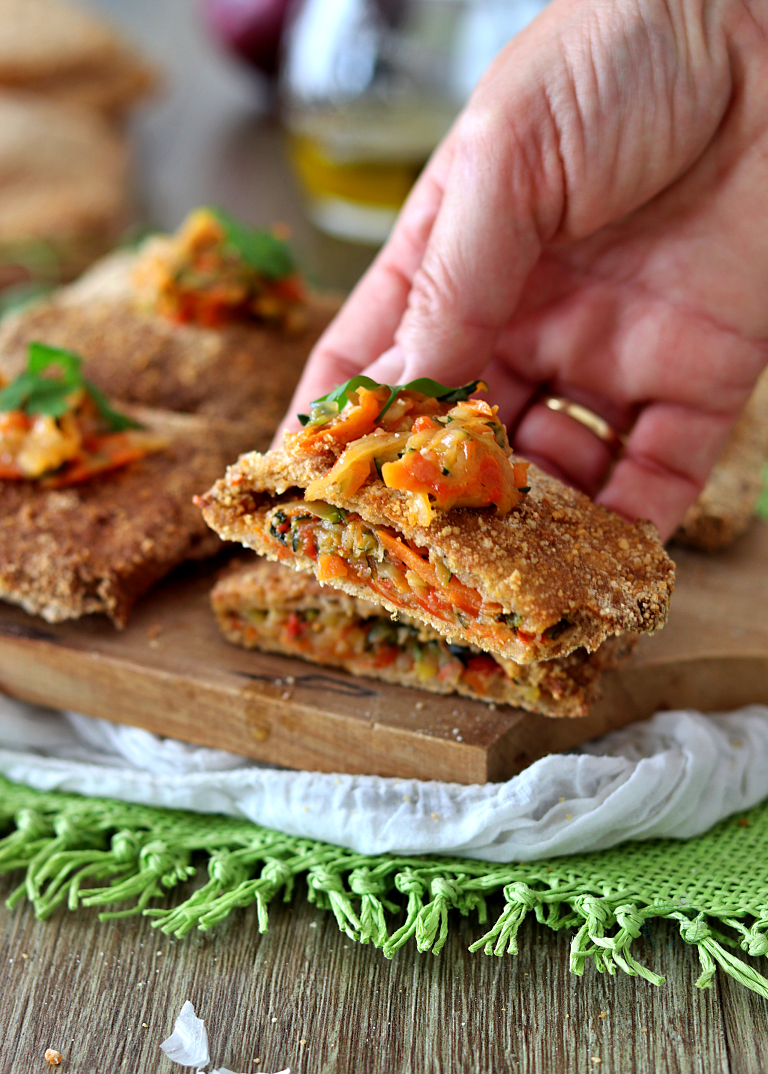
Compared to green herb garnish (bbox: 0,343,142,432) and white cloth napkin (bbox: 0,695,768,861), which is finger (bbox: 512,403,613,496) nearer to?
white cloth napkin (bbox: 0,695,768,861)

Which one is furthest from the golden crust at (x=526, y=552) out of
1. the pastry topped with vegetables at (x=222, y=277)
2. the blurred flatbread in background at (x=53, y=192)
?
the blurred flatbread in background at (x=53, y=192)

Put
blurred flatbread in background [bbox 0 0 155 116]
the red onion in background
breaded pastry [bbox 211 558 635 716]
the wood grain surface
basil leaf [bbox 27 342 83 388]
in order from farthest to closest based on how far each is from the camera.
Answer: the red onion in background < blurred flatbread in background [bbox 0 0 155 116] < basil leaf [bbox 27 342 83 388] < breaded pastry [bbox 211 558 635 716] < the wood grain surface

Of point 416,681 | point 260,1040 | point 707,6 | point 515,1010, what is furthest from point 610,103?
point 260,1040

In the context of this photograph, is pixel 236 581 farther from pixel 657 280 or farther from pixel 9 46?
pixel 9 46

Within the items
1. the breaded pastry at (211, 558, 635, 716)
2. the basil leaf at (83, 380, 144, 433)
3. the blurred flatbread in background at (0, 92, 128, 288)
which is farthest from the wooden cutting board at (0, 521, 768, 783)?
the blurred flatbread in background at (0, 92, 128, 288)

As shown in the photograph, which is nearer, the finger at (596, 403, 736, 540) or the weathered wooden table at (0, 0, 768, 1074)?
the weathered wooden table at (0, 0, 768, 1074)
